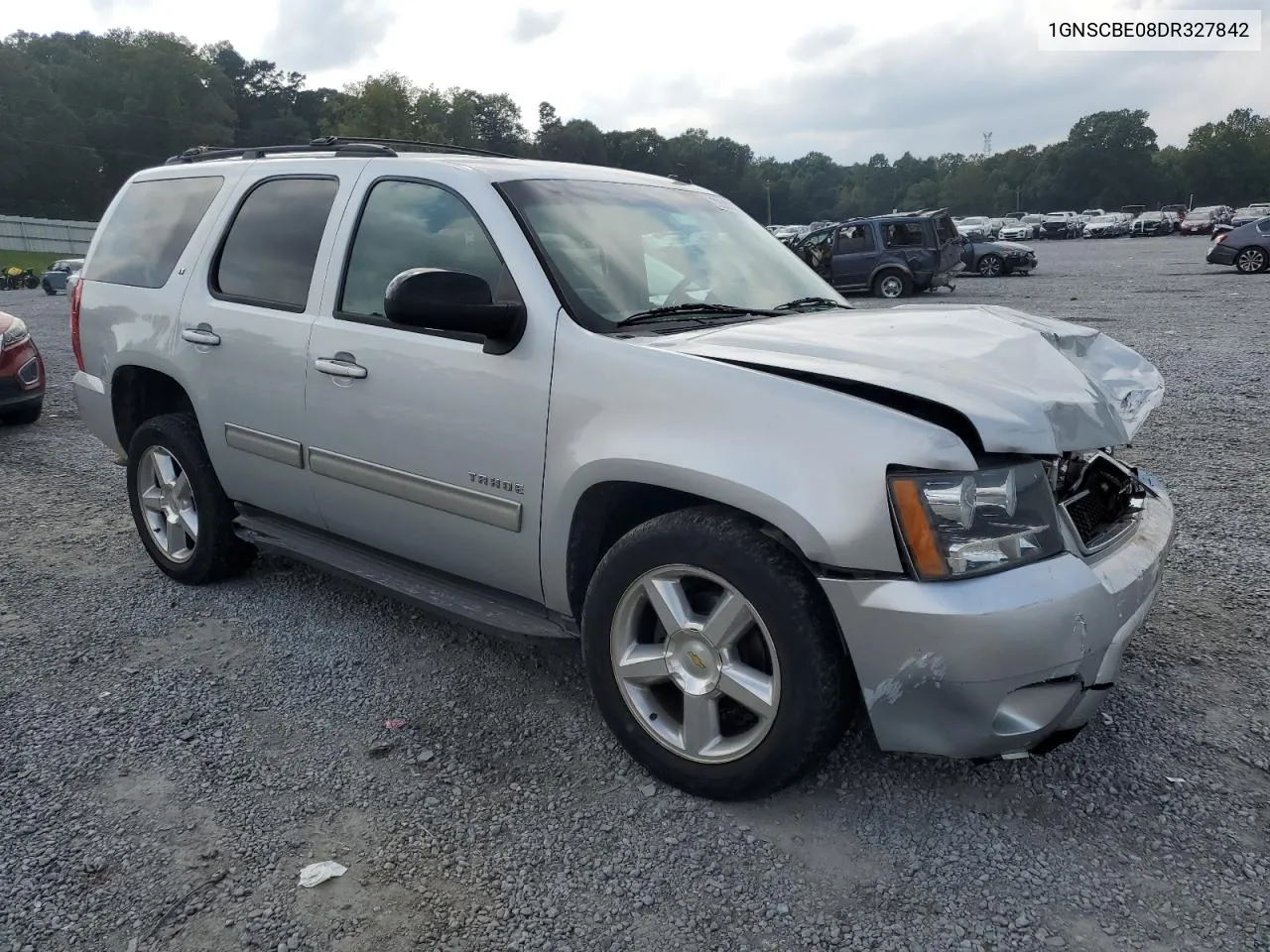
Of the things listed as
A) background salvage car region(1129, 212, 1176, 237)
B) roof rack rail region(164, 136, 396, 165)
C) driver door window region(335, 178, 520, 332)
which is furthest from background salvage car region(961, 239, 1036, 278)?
background salvage car region(1129, 212, 1176, 237)

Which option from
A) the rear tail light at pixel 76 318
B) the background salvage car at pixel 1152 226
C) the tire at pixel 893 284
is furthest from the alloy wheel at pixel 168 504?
the background salvage car at pixel 1152 226

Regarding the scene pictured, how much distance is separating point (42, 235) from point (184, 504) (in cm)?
5722

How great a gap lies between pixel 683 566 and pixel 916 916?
1.01m

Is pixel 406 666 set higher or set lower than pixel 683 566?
lower

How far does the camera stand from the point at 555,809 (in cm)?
276

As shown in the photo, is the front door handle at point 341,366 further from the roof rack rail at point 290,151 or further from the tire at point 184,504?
the tire at point 184,504

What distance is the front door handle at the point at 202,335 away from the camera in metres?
4.03

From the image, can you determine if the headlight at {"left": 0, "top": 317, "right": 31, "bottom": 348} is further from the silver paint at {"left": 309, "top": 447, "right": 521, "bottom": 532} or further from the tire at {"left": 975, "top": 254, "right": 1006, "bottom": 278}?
the tire at {"left": 975, "top": 254, "right": 1006, "bottom": 278}

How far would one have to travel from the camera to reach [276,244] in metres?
3.94

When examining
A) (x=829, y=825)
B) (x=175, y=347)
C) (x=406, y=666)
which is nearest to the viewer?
(x=829, y=825)

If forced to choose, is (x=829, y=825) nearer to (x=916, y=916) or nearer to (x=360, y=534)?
(x=916, y=916)

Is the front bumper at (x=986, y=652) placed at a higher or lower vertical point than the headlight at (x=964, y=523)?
lower

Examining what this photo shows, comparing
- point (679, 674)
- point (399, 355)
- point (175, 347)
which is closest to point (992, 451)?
point (679, 674)

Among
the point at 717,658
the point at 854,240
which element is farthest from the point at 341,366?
the point at 854,240
